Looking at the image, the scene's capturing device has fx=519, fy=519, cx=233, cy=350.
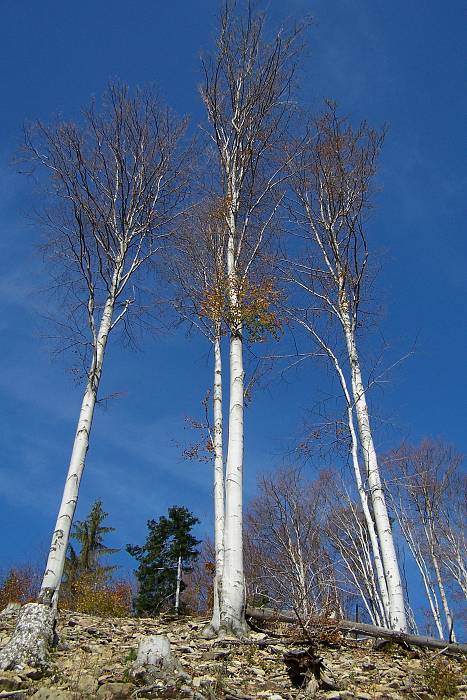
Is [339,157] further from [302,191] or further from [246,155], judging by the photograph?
[246,155]

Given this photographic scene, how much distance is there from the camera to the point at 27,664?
5.01 meters

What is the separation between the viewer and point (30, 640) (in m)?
5.29

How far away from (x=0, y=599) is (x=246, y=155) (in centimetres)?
2270

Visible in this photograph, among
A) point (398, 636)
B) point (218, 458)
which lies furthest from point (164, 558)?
point (398, 636)

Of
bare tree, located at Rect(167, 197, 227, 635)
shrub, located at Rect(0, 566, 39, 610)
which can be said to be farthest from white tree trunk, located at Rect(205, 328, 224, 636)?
shrub, located at Rect(0, 566, 39, 610)

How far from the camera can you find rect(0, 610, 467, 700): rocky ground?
4.21m

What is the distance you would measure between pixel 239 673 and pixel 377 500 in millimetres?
4193

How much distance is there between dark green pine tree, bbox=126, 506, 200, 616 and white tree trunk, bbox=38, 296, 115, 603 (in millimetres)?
16457

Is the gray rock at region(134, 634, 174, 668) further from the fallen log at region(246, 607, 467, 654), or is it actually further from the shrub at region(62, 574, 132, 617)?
the shrub at region(62, 574, 132, 617)

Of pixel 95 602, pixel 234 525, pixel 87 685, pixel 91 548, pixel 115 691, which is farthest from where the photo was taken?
pixel 91 548

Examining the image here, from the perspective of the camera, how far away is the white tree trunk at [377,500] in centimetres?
740

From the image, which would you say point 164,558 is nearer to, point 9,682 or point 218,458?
point 218,458

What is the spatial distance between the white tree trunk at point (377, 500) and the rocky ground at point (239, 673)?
2.62 feet

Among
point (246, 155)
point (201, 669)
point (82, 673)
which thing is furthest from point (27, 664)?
point (246, 155)
